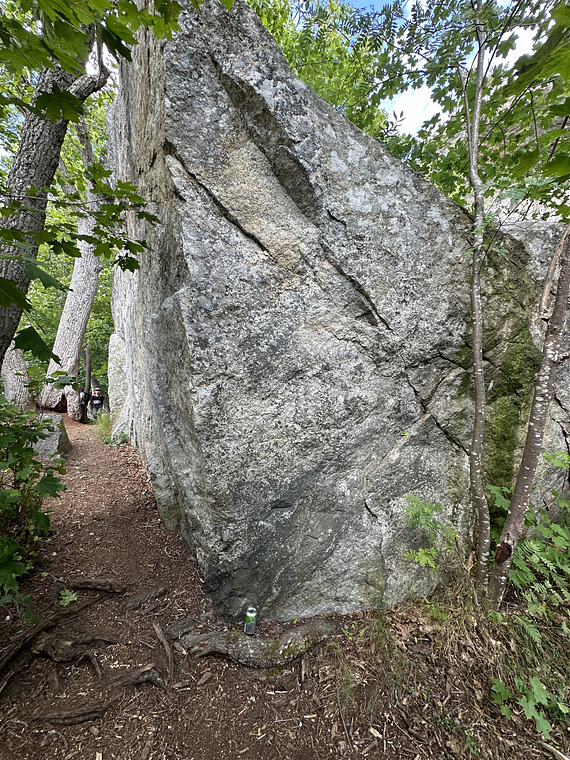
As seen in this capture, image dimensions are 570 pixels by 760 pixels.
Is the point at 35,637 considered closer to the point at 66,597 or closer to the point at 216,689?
the point at 66,597

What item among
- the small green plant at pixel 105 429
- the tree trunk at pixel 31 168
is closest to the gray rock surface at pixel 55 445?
the small green plant at pixel 105 429

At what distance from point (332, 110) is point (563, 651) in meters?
4.24

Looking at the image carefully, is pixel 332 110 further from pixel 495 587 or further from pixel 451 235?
pixel 495 587

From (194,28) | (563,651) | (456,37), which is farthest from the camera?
(456,37)

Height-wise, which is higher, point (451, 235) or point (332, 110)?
point (332, 110)

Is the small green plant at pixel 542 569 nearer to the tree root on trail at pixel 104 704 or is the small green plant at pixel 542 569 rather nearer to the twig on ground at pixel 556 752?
the twig on ground at pixel 556 752

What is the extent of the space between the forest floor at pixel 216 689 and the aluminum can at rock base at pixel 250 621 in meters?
0.15

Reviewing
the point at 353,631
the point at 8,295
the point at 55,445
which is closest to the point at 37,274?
the point at 8,295

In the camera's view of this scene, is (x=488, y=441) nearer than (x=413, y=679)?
No

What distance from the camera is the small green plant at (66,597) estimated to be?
2.55 m

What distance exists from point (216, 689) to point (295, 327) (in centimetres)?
249

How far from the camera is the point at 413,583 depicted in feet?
9.14

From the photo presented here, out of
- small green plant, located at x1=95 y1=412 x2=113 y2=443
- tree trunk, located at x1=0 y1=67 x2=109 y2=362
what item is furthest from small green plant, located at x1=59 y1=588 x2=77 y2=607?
small green plant, located at x1=95 y1=412 x2=113 y2=443

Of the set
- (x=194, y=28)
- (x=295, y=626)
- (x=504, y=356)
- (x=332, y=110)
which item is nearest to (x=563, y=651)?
(x=295, y=626)
